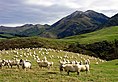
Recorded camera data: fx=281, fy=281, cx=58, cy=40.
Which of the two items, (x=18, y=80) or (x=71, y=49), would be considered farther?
(x=71, y=49)

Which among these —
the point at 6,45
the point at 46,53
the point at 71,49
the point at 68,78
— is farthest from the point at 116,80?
the point at 6,45

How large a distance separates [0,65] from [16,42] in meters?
97.5

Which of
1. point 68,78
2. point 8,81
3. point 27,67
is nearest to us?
point 8,81

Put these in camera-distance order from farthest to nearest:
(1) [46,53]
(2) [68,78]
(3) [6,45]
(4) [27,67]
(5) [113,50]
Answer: (3) [6,45] → (5) [113,50] → (1) [46,53] → (4) [27,67] → (2) [68,78]

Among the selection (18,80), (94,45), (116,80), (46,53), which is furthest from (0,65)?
(94,45)

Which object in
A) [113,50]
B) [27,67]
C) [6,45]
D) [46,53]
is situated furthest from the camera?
[6,45]

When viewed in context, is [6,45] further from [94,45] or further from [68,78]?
[68,78]

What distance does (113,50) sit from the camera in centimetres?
12288

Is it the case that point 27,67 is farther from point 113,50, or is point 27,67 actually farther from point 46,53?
point 113,50

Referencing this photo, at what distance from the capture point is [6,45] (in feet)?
446

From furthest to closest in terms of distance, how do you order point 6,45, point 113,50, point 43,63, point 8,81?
1. point 6,45
2. point 113,50
3. point 43,63
4. point 8,81

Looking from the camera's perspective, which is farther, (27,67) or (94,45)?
(94,45)

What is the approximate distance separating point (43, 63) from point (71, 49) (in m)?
81.4

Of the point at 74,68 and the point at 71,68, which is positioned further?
the point at 71,68
